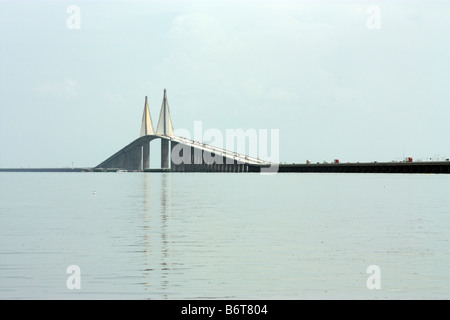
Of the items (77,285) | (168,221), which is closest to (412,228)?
(168,221)

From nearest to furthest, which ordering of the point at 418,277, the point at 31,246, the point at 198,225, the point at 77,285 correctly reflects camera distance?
the point at 77,285 < the point at 418,277 < the point at 31,246 < the point at 198,225

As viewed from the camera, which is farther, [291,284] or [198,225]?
[198,225]

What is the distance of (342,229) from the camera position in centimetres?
3116

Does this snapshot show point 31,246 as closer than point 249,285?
No
